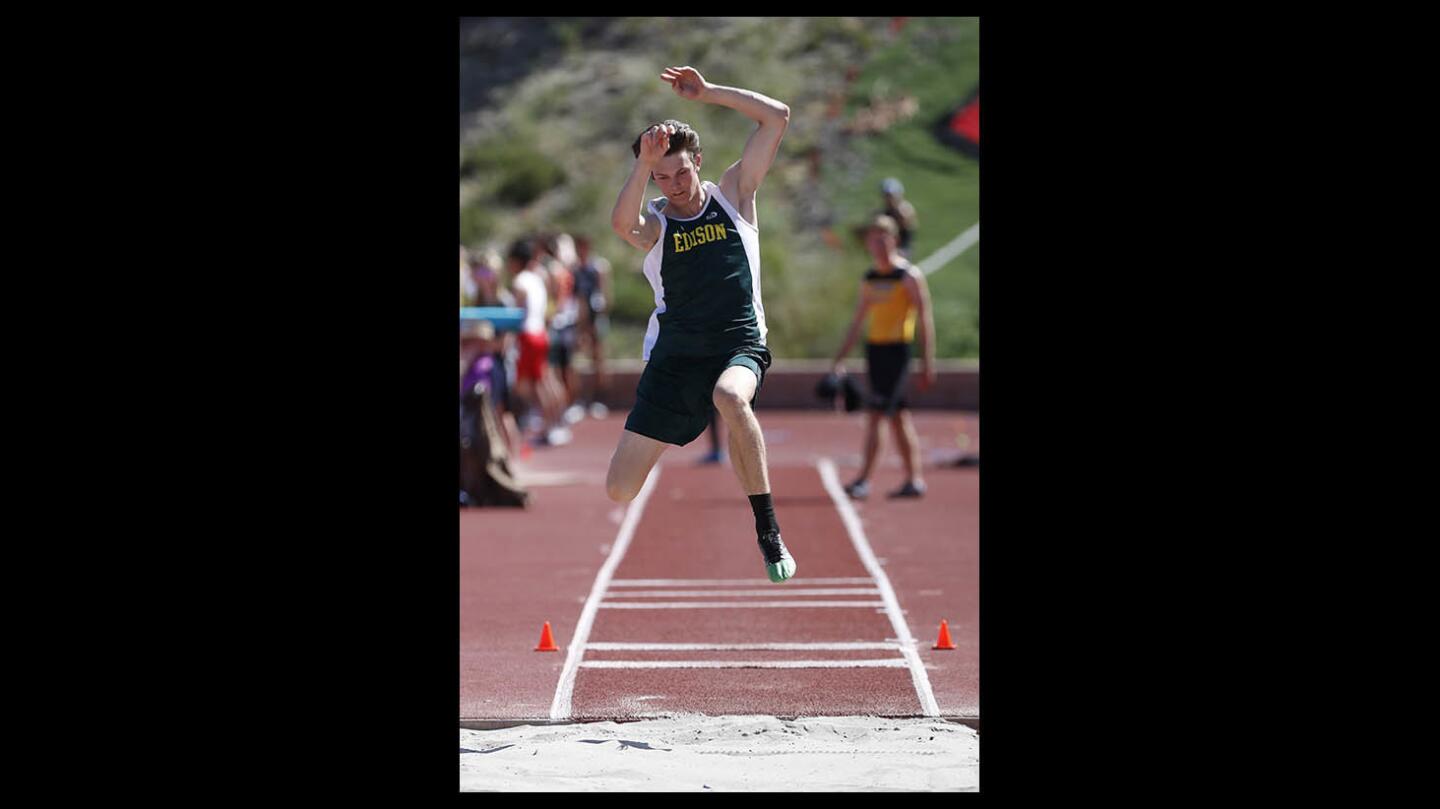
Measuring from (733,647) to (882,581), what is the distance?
209 cm

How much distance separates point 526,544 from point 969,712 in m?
5.81

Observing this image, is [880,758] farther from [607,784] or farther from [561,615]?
[561,615]

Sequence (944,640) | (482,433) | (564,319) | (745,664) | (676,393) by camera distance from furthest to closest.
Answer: (564,319) → (482,433) → (944,640) → (745,664) → (676,393)

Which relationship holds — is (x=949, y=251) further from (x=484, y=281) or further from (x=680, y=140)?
(x=680, y=140)

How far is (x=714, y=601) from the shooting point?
422 inches

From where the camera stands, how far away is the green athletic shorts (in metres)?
7.41

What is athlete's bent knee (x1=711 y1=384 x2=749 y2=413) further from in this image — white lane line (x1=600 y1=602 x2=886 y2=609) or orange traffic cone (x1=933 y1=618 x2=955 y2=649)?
white lane line (x1=600 y1=602 x2=886 y2=609)

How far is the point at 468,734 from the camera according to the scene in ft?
24.4

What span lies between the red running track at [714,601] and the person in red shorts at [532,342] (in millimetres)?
1316

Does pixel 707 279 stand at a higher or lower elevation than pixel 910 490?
higher

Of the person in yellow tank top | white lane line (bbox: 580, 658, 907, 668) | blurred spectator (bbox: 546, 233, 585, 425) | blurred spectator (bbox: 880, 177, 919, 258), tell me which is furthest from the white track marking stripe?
blurred spectator (bbox: 546, 233, 585, 425)

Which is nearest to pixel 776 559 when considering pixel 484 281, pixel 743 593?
pixel 743 593

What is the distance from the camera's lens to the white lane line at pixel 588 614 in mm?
8055

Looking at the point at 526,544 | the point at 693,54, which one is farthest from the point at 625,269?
the point at 526,544
